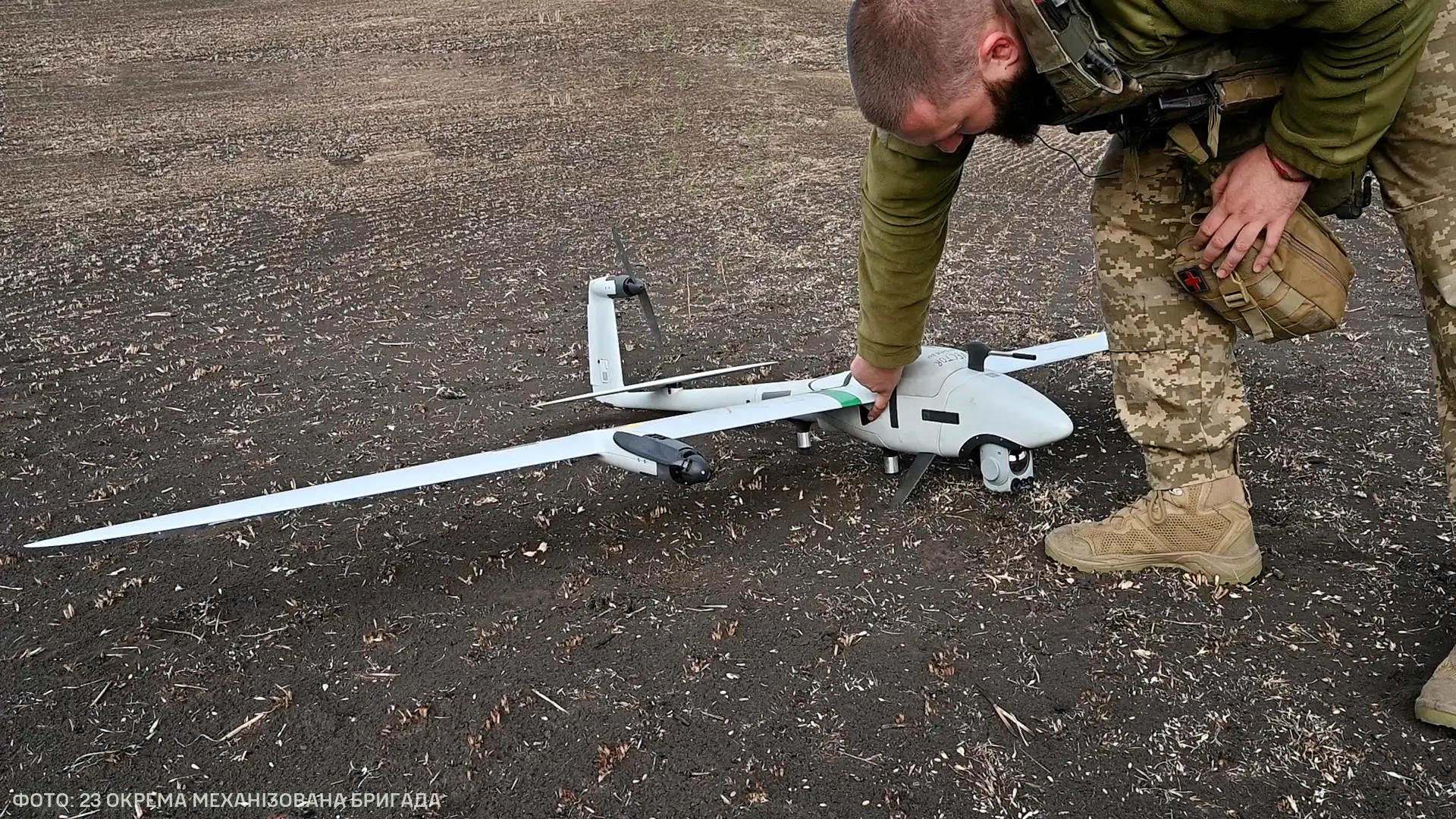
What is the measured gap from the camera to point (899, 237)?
4.04 m

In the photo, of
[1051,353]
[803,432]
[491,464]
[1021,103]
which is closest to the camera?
[1021,103]

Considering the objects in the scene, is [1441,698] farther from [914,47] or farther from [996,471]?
[914,47]

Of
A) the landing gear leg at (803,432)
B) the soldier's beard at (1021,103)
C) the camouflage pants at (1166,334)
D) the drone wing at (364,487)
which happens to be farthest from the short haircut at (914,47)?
the landing gear leg at (803,432)

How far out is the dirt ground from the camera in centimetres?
337

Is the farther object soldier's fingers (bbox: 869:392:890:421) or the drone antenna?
the drone antenna

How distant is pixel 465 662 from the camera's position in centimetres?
392

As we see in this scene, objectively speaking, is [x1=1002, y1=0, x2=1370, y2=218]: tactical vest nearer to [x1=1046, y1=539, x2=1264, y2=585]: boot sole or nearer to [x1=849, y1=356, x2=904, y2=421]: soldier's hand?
[x1=1046, y1=539, x2=1264, y2=585]: boot sole

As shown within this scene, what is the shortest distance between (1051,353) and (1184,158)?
1.93 meters

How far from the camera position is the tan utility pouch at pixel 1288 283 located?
3.43 meters

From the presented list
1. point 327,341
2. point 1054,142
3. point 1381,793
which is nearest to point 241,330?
point 327,341

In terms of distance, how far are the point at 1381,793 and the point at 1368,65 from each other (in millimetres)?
2192

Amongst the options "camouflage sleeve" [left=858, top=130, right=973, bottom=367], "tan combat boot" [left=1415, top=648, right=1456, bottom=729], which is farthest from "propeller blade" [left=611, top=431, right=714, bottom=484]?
"tan combat boot" [left=1415, top=648, right=1456, bottom=729]

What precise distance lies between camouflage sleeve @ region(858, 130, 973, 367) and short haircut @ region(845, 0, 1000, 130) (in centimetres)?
56

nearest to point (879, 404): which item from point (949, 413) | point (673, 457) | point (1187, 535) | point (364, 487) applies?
point (949, 413)
